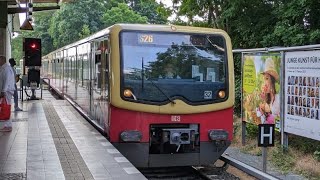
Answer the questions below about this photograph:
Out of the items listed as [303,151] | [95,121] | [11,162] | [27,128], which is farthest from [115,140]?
[303,151]

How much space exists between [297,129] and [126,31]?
3904 millimetres

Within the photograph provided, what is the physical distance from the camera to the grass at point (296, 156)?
8.94 meters

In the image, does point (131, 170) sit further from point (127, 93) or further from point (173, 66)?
point (173, 66)

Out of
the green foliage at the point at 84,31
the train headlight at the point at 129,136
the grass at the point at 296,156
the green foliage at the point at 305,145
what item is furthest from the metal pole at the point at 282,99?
the green foliage at the point at 84,31

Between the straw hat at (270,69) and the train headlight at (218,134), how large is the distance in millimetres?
2452

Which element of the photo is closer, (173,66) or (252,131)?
(173,66)

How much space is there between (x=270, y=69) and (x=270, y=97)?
0.61 m

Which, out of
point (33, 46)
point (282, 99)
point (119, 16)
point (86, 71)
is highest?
point (119, 16)

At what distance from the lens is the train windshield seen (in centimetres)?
809

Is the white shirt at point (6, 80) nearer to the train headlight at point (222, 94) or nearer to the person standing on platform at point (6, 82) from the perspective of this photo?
the person standing on platform at point (6, 82)

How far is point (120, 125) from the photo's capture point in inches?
315

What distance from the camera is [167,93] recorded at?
26.8 ft

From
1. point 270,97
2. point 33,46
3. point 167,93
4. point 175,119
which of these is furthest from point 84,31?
point 175,119

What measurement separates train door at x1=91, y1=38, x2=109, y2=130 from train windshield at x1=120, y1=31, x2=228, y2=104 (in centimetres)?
65
